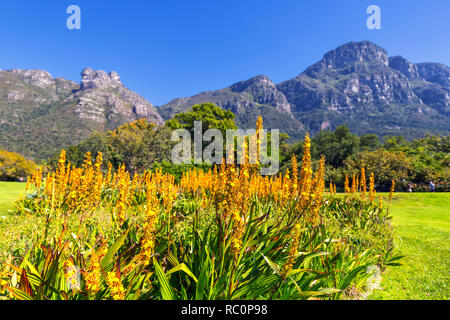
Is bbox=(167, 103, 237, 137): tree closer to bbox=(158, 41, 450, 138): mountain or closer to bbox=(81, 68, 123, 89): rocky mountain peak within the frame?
bbox=(158, 41, 450, 138): mountain

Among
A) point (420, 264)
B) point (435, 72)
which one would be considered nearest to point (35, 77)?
point (420, 264)

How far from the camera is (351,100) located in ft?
509

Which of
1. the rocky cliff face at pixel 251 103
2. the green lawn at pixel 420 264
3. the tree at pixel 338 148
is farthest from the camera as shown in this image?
the rocky cliff face at pixel 251 103

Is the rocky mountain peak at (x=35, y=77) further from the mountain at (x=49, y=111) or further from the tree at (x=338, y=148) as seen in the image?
the tree at (x=338, y=148)

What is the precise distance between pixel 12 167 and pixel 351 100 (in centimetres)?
17395

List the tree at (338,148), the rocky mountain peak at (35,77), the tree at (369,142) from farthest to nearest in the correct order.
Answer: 1. the rocky mountain peak at (35,77)
2. the tree at (369,142)
3. the tree at (338,148)

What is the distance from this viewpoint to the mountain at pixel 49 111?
211ft

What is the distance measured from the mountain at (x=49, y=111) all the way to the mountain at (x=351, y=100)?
162ft

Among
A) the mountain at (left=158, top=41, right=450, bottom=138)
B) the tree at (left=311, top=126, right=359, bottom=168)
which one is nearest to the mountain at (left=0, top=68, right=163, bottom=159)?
the mountain at (left=158, top=41, right=450, bottom=138)

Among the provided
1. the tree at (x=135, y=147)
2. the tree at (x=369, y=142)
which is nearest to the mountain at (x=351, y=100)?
the tree at (x=369, y=142)
